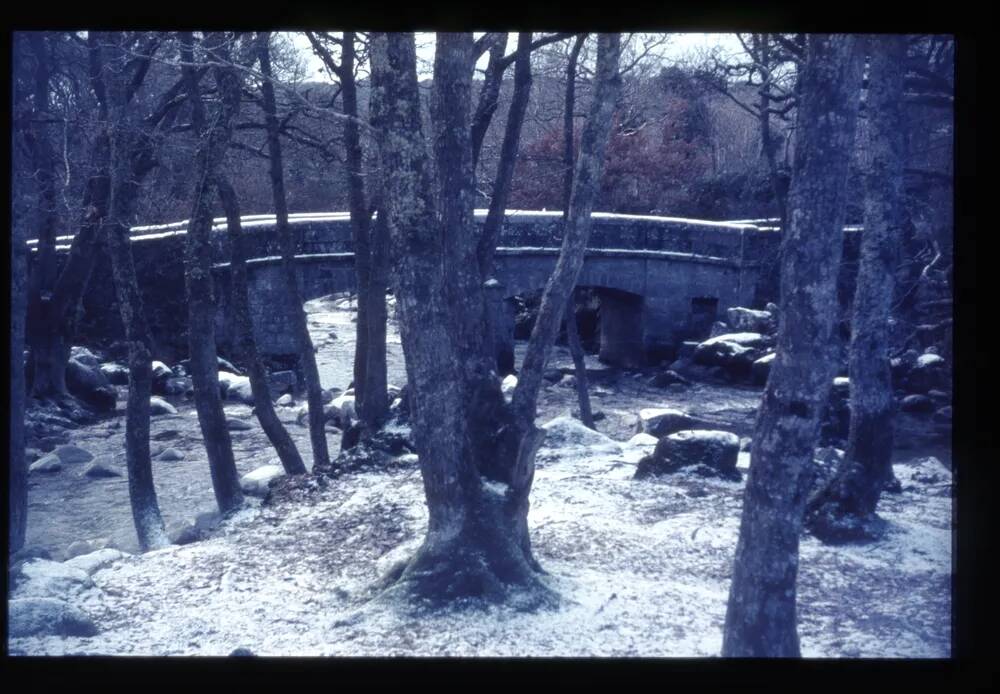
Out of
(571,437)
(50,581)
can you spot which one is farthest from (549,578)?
(571,437)

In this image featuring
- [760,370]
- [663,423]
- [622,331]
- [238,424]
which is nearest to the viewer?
[663,423]

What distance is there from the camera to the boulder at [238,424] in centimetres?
1050

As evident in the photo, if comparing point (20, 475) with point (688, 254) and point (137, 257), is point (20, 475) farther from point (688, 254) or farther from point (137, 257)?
point (688, 254)

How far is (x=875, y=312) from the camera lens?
538cm

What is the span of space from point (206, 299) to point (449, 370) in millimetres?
3522

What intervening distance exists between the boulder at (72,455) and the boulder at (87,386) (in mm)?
1754

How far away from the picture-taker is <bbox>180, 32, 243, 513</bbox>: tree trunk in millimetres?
6984

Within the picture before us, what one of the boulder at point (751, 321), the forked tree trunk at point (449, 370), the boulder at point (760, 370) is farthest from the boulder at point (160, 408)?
the forked tree trunk at point (449, 370)

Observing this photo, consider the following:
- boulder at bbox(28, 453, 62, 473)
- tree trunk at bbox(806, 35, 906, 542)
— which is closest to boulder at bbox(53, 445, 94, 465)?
boulder at bbox(28, 453, 62, 473)

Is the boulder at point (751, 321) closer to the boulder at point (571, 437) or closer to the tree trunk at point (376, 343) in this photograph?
the boulder at point (571, 437)

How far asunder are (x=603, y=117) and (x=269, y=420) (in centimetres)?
420

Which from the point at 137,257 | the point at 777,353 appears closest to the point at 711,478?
the point at 777,353

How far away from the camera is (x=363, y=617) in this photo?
4.07 meters

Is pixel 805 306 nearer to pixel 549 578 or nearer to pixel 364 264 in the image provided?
pixel 549 578
